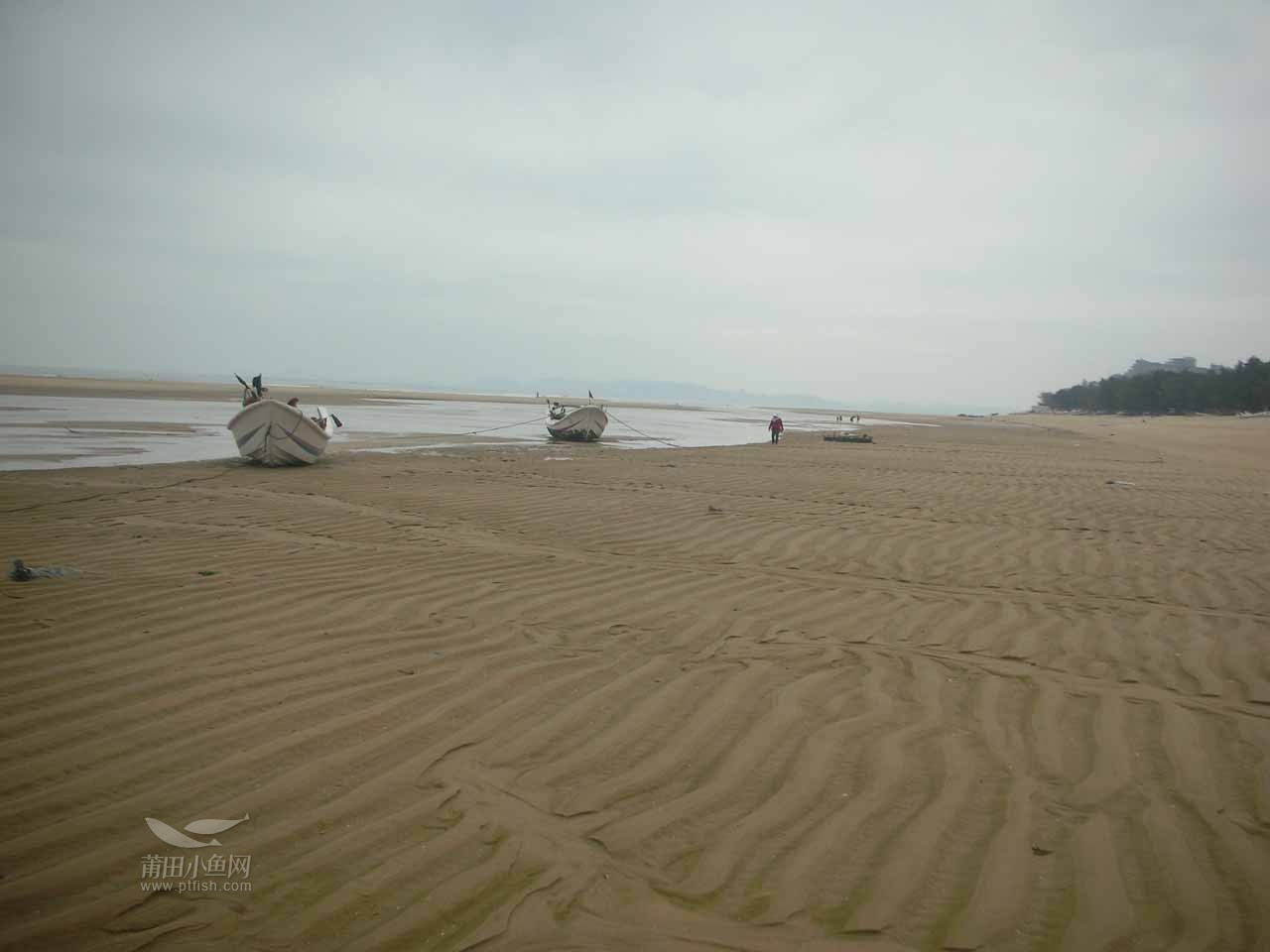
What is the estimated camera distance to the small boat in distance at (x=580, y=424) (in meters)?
25.6

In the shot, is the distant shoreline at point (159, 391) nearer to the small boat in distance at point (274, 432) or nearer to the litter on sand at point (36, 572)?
the small boat in distance at point (274, 432)

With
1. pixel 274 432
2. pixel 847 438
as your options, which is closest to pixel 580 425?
pixel 847 438

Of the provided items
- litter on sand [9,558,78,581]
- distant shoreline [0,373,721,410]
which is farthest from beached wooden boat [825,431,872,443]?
distant shoreline [0,373,721,410]

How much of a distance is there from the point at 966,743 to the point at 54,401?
4690 cm

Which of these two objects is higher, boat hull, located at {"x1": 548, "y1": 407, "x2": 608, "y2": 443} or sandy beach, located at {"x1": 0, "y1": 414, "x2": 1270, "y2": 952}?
boat hull, located at {"x1": 548, "y1": 407, "x2": 608, "y2": 443}

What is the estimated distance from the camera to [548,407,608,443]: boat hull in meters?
25.6

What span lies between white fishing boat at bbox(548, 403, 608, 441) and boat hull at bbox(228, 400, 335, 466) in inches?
449

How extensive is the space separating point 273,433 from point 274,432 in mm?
30

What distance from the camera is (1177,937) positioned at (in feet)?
7.93

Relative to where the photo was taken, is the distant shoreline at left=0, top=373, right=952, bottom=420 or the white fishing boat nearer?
the white fishing boat

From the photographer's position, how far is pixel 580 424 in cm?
2569

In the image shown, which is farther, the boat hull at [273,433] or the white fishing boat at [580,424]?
the white fishing boat at [580,424]

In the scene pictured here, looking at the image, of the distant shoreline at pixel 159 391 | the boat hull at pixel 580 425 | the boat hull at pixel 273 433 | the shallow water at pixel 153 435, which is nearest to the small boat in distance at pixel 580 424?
the boat hull at pixel 580 425

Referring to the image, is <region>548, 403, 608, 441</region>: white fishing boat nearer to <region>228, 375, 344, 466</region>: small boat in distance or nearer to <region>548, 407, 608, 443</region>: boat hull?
<region>548, 407, 608, 443</region>: boat hull
